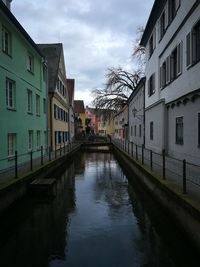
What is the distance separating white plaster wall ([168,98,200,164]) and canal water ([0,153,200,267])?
2679 mm

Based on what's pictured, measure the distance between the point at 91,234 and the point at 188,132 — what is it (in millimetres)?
7903

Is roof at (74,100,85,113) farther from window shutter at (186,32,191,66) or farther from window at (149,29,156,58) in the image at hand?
window shutter at (186,32,191,66)

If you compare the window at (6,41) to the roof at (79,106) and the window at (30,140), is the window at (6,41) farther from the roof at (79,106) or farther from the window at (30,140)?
the roof at (79,106)

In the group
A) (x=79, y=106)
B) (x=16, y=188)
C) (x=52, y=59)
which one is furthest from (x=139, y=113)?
(x=79, y=106)

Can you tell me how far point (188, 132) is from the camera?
1447 cm

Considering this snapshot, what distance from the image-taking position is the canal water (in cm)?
642

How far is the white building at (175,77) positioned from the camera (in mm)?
13367

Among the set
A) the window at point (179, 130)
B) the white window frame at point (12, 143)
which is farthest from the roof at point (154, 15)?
the white window frame at point (12, 143)

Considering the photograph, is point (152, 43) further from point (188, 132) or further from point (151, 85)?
point (188, 132)

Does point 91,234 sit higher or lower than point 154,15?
lower

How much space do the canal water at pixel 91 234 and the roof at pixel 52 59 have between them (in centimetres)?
1839

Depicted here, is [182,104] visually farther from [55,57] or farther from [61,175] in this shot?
[55,57]

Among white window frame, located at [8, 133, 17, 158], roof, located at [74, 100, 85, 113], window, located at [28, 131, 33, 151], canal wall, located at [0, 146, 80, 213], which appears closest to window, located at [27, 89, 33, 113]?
window, located at [28, 131, 33, 151]

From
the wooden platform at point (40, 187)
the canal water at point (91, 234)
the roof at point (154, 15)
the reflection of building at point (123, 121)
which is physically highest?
the roof at point (154, 15)
